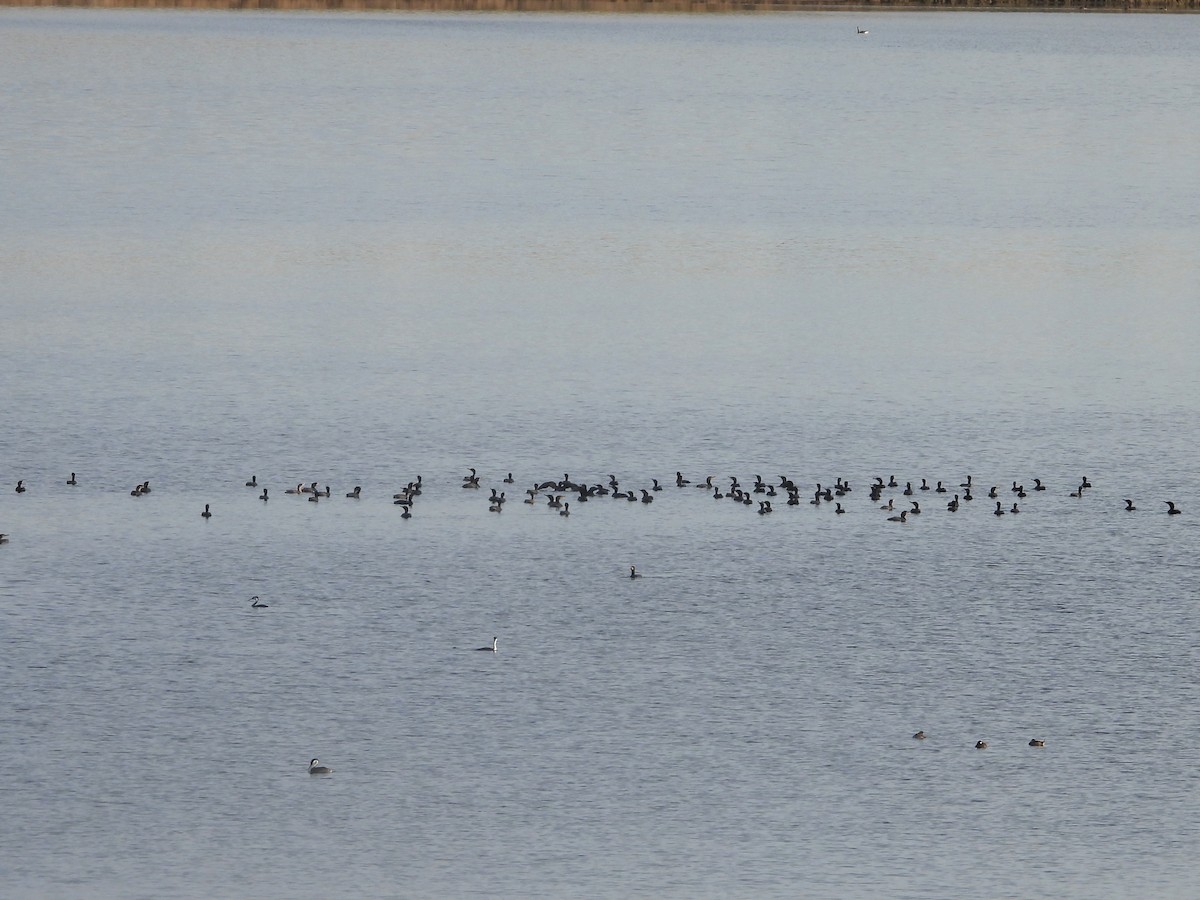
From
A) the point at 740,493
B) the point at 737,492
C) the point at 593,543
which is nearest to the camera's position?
the point at 593,543

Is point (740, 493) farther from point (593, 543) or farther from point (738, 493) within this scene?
point (593, 543)

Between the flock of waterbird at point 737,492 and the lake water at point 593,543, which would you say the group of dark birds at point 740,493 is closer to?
the flock of waterbird at point 737,492

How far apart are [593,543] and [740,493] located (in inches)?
110

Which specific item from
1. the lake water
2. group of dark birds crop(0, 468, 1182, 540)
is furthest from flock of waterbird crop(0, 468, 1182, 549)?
the lake water

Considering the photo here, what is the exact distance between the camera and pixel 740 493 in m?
30.9

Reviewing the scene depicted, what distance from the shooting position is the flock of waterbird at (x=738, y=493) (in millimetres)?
30828

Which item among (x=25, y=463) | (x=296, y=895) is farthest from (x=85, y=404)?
(x=296, y=895)

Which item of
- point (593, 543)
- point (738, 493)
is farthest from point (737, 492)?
point (593, 543)

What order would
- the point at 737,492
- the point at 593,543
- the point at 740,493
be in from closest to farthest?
the point at 593,543
the point at 740,493
the point at 737,492

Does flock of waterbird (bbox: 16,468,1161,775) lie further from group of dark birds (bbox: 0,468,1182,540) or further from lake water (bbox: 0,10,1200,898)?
lake water (bbox: 0,10,1200,898)

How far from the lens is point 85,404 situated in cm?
3672

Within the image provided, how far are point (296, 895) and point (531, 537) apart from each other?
11907 mm

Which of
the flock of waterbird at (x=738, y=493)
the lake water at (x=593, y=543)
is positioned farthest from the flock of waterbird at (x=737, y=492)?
the lake water at (x=593, y=543)

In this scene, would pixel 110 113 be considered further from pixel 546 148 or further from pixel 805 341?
pixel 805 341
